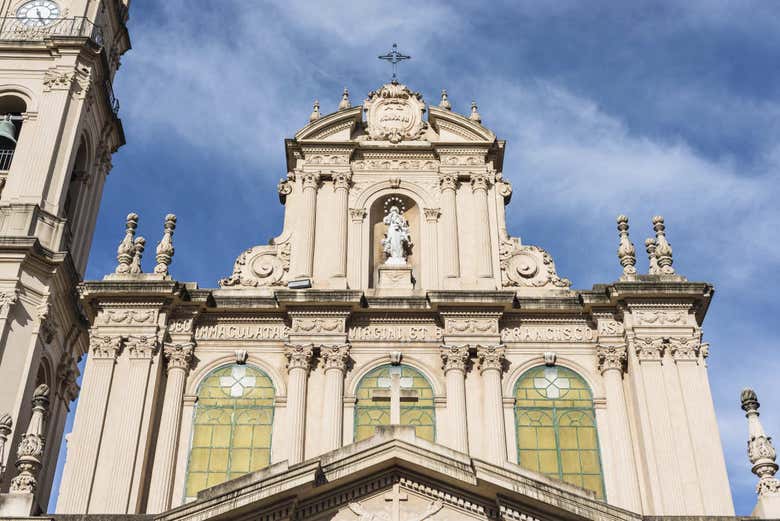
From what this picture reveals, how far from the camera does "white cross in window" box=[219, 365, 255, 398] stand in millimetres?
22062

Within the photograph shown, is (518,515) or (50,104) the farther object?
(50,104)

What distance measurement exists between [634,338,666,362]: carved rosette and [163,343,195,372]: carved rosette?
8.82 meters

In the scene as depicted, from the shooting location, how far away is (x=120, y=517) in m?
17.0

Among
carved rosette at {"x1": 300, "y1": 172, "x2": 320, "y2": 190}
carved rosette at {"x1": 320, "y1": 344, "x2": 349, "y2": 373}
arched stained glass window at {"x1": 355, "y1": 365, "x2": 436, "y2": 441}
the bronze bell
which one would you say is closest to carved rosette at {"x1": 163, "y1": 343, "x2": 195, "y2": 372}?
carved rosette at {"x1": 320, "y1": 344, "x2": 349, "y2": 373}

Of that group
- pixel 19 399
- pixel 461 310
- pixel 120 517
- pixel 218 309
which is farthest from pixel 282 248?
pixel 120 517

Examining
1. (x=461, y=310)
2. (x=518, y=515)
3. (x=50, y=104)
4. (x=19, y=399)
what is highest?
(x=50, y=104)

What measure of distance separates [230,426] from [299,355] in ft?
6.27

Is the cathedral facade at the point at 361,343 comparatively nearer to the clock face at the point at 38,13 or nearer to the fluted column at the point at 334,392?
the fluted column at the point at 334,392

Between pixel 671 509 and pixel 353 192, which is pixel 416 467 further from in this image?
pixel 353 192

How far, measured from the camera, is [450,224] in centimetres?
2447

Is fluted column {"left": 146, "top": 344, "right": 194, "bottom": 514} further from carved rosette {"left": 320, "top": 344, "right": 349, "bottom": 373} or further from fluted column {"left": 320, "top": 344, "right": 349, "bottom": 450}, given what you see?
fluted column {"left": 320, "top": 344, "right": 349, "bottom": 450}

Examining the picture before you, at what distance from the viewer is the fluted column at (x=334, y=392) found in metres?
21.0

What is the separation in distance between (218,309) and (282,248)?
86.2 inches

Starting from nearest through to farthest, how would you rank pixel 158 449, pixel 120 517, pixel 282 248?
pixel 120 517 < pixel 158 449 < pixel 282 248
